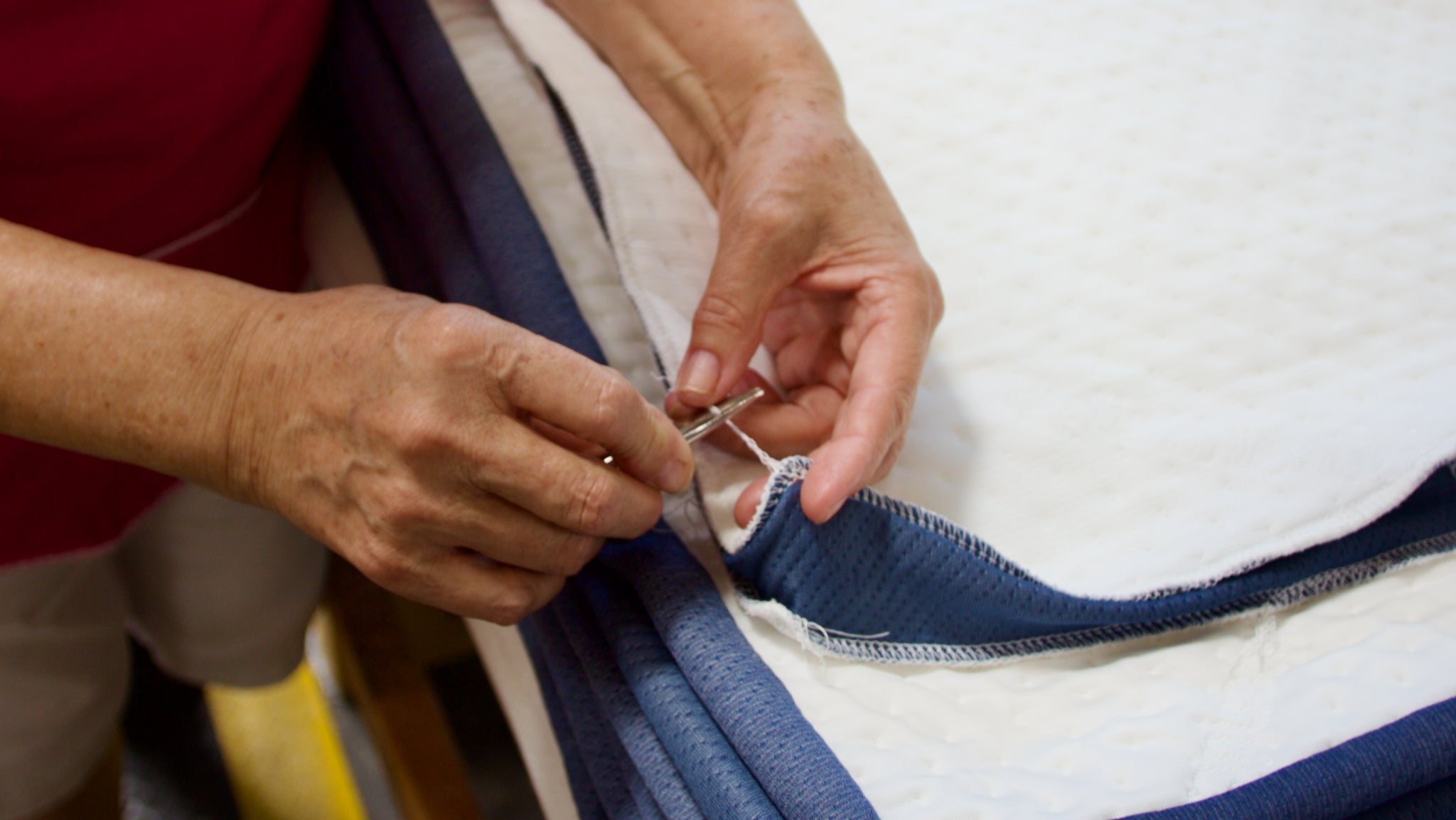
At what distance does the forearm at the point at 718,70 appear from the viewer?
65cm

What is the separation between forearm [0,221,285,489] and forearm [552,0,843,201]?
0.34 meters

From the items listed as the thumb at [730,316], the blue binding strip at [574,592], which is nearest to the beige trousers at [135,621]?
the blue binding strip at [574,592]

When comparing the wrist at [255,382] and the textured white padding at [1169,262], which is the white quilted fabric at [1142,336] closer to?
the textured white padding at [1169,262]

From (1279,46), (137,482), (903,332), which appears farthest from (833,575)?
(1279,46)

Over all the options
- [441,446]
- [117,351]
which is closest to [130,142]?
[117,351]

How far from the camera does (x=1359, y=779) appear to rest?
1.41 ft

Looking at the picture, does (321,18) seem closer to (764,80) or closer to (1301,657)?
(764,80)

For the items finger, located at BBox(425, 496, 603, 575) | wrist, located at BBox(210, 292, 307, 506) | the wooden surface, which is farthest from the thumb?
the wooden surface

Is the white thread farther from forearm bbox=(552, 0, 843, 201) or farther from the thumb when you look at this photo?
forearm bbox=(552, 0, 843, 201)

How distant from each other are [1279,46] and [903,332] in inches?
22.7

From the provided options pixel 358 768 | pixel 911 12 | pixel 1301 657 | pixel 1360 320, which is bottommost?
pixel 358 768

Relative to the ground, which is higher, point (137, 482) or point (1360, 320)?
point (1360, 320)

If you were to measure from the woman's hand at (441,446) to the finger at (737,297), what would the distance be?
0.18 feet

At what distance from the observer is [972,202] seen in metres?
0.74
